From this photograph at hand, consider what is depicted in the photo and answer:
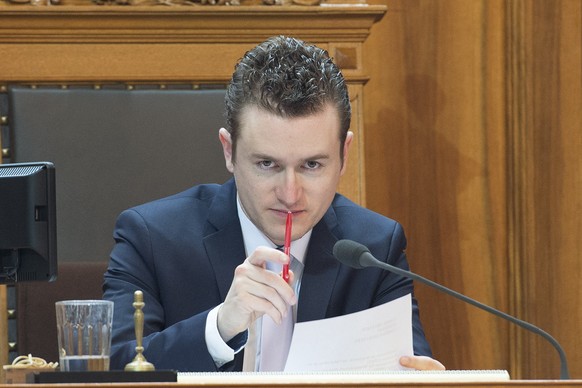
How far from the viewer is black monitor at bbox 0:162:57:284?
1828mm

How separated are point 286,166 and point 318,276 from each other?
0.98 feet

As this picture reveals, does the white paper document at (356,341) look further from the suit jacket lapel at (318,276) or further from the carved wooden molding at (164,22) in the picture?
the carved wooden molding at (164,22)

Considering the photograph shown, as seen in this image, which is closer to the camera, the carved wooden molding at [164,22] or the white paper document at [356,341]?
the white paper document at [356,341]

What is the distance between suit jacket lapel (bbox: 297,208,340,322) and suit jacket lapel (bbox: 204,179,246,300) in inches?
5.7

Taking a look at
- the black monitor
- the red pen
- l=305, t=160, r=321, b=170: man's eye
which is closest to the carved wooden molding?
l=305, t=160, r=321, b=170: man's eye

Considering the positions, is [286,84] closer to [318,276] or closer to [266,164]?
[266,164]

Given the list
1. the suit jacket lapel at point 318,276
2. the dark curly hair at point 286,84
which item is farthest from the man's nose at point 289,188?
the suit jacket lapel at point 318,276

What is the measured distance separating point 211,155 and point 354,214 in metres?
0.44

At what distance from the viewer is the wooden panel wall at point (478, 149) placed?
3.12 meters

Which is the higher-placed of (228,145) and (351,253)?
(228,145)

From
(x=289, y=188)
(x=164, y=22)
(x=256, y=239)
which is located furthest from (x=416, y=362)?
(x=164, y=22)

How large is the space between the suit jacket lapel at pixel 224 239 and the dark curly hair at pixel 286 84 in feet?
0.60

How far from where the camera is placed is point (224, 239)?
2.38 meters

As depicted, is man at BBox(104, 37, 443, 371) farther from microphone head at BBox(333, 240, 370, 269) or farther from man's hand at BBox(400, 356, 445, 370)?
microphone head at BBox(333, 240, 370, 269)
